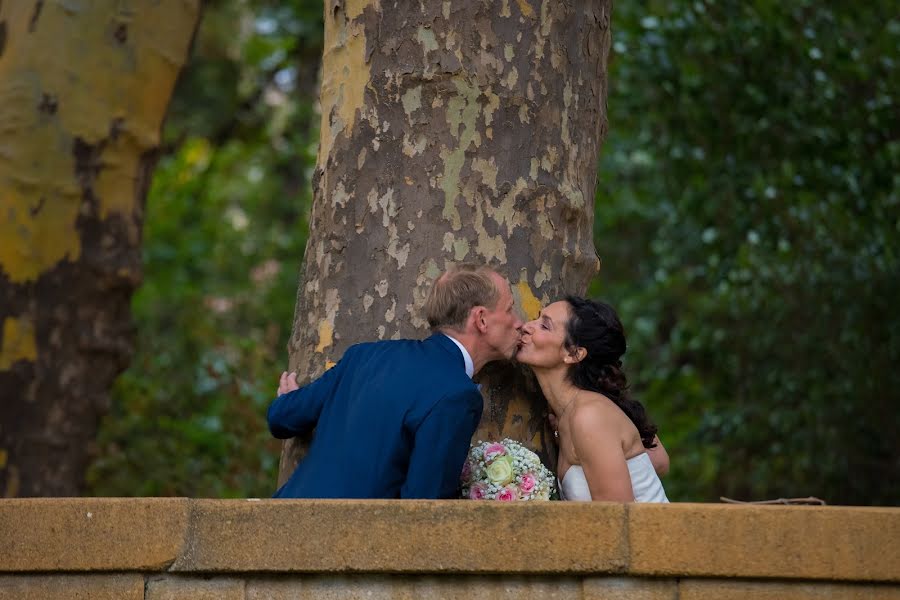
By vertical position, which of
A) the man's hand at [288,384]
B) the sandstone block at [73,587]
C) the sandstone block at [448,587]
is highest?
the man's hand at [288,384]

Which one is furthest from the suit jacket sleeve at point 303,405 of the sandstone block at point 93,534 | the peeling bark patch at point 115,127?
the peeling bark patch at point 115,127

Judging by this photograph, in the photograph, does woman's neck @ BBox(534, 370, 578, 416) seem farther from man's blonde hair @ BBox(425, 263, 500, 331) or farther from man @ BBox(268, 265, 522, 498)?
man's blonde hair @ BBox(425, 263, 500, 331)

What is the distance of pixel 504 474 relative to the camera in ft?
13.1

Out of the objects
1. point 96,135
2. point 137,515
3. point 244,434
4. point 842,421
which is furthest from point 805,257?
point 137,515

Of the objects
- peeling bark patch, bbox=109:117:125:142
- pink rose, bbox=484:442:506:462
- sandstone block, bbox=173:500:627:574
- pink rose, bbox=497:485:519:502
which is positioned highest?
peeling bark patch, bbox=109:117:125:142

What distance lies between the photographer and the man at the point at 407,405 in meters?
3.80

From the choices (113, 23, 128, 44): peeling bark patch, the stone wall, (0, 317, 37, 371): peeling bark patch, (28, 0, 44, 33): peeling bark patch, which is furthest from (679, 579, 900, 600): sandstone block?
(28, 0, 44, 33): peeling bark patch

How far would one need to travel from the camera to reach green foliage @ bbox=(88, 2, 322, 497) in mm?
9250

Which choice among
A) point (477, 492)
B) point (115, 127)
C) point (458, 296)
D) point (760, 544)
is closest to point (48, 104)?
point (115, 127)

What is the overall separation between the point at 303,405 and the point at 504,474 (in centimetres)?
68

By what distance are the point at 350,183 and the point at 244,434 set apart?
5.18 m

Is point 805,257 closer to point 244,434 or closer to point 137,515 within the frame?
point 244,434

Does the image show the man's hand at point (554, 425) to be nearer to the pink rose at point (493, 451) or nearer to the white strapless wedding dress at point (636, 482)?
the white strapless wedding dress at point (636, 482)

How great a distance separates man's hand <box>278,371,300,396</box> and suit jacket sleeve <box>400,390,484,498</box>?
0.69 meters
